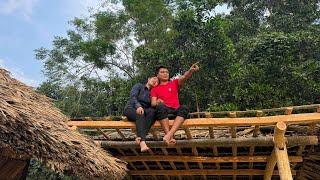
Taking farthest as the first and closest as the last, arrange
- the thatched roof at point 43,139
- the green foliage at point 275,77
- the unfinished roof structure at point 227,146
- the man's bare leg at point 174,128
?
the green foliage at point 275,77 → the man's bare leg at point 174,128 → the unfinished roof structure at point 227,146 → the thatched roof at point 43,139

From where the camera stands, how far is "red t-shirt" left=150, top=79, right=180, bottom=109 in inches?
210

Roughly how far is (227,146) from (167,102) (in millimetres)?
889

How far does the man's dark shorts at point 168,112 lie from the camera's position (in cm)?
490

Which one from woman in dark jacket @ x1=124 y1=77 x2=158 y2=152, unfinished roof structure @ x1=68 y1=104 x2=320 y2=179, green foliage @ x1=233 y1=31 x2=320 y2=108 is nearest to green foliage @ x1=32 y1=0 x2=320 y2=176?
green foliage @ x1=233 y1=31 x2=320 y2=108

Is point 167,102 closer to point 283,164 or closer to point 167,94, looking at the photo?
point 167,94

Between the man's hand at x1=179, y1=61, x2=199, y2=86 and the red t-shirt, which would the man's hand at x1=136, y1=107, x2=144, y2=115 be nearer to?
the red t-shirt

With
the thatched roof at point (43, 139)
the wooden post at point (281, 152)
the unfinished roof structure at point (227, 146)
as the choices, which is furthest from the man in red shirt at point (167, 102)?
the wooden post at point (281, 152)

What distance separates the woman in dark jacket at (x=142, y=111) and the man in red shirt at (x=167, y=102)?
0.08m

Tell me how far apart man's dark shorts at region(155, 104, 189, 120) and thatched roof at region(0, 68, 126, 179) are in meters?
0.77

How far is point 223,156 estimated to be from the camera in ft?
18.2

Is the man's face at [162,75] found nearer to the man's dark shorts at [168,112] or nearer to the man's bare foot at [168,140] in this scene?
the man's dark shorts at [168,112]

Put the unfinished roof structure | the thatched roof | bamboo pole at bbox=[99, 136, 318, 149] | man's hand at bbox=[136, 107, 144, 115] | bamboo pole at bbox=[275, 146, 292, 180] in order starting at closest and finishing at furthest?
the thatched roof, bamboo pole at bbox=[275, 146, 292, 180], the unfinished roof structure, bamboo pole at bbox=[99, 136, 318, 149], man's hand at bbox=[136, 107, 144, 115]

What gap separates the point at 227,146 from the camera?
5.05m

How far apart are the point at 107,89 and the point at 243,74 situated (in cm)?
520
